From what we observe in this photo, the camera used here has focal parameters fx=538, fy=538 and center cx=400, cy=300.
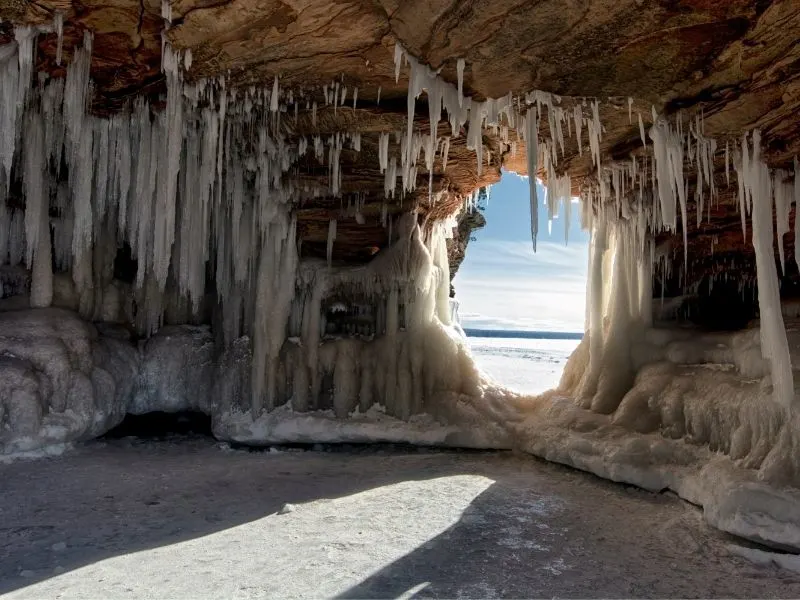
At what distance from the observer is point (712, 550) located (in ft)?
15.2

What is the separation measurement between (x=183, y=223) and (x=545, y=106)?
205 inches

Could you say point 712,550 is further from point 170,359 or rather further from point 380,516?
point 170,359

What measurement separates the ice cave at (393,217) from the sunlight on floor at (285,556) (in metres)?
3.03

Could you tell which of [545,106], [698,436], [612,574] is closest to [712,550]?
[612,574]

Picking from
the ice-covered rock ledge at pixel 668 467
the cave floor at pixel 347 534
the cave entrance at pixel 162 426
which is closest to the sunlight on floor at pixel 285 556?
the cave floor at pixel 347 534

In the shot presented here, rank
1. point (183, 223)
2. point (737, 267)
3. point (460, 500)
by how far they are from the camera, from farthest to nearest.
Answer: point (737, 267)
point (183, 223)
point (460, 500)

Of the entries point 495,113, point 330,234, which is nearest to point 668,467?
point 495,113

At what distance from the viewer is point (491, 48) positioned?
4.97 metres

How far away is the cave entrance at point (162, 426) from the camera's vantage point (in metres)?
9.35

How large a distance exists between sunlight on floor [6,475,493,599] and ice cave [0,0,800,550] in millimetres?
3033

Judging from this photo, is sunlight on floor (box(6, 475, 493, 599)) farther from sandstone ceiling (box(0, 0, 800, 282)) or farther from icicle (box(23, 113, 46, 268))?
icicle (box(23, 113, 46, 268))

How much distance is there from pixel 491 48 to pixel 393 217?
5571 mm

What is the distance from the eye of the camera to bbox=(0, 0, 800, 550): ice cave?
495 centimetres

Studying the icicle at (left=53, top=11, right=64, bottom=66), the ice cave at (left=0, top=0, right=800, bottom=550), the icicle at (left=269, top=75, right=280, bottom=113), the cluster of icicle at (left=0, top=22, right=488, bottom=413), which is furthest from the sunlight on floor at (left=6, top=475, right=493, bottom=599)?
the icicle at (left=53, top=11, right=64, bottom=66)
